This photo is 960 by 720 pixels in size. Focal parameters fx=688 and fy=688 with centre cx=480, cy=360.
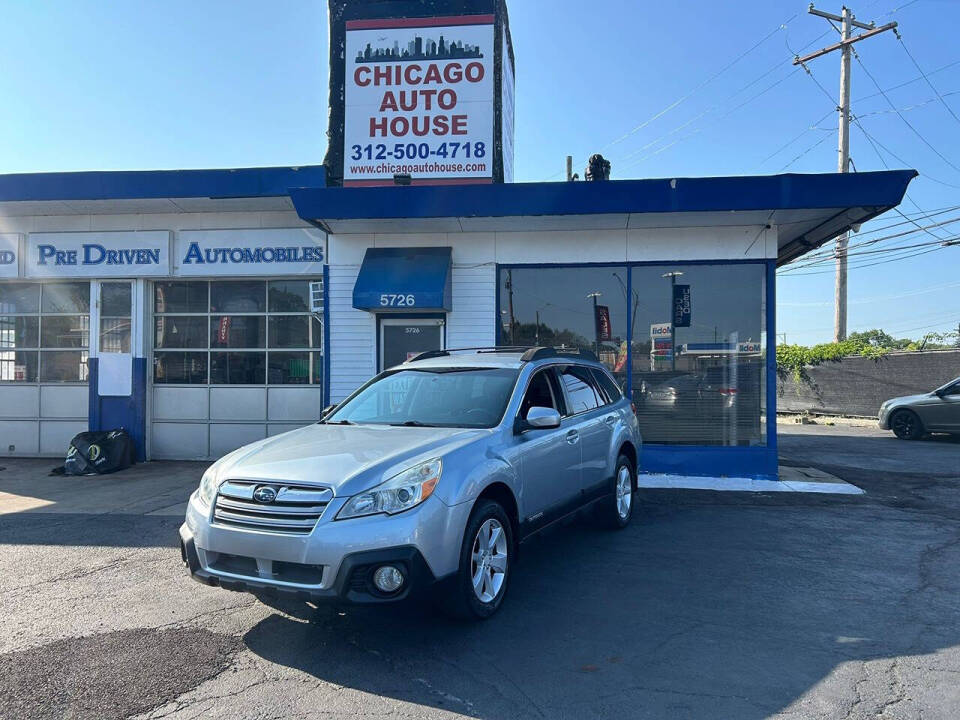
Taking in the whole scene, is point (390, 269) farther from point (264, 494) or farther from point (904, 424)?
point (904, 424)

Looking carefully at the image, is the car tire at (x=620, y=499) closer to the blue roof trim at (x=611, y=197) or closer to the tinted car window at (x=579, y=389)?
the tinted car window at (x=579, y=389)

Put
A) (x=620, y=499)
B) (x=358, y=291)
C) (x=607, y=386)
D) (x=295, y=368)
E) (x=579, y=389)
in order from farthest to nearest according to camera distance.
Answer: (x=295, y=368), (x=358, y=291), (x=607, y=386), (x=620, y=499), (x=579, y=389)

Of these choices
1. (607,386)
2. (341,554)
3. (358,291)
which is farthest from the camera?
(358,291)

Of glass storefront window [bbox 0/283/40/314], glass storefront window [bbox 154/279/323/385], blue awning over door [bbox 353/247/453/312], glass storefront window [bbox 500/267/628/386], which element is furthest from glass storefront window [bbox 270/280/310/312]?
glass storefront window [bbox 0/283/40/314]

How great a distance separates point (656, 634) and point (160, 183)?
983 cm

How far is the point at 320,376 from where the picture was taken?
11.5m

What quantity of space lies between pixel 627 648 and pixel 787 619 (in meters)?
1.24

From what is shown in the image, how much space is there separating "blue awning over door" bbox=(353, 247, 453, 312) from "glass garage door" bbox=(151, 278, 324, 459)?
1743 millimetres

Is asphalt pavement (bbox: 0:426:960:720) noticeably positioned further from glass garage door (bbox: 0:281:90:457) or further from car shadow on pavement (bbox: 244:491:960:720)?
glass garage door (bbox: 0:281:90:457)

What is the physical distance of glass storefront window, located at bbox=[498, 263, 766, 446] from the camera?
10148 millimetres

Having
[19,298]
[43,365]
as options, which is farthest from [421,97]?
[43,365]

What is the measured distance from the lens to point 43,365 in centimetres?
1234

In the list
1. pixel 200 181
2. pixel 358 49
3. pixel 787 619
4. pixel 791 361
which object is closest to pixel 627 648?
pixel 787 619

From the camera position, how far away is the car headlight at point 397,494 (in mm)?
3930
